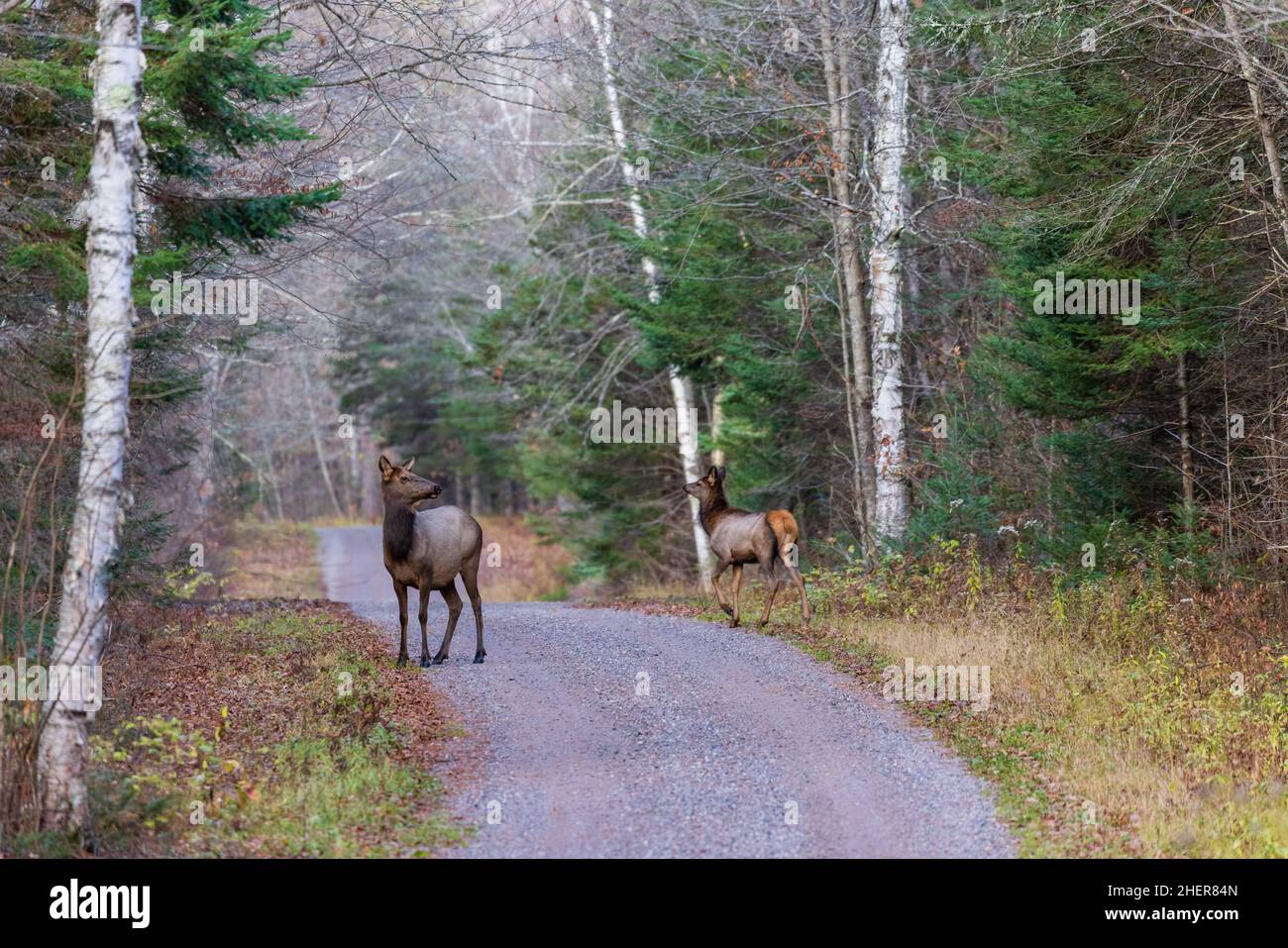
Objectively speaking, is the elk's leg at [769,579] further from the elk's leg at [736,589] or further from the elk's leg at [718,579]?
the elk's leg at [718,579]

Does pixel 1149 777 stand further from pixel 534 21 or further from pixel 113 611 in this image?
pixel 113 611

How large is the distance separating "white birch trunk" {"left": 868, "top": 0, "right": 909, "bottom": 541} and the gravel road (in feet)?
13.0

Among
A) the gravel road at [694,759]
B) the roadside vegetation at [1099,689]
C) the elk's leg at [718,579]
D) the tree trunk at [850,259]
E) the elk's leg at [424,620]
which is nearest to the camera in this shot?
the gravel road at [694,759]

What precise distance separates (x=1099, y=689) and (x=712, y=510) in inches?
261

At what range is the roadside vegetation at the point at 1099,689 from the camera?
8.95m

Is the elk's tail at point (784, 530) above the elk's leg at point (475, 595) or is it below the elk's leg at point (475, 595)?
above

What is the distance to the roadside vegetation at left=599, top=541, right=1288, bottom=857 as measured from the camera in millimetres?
8945

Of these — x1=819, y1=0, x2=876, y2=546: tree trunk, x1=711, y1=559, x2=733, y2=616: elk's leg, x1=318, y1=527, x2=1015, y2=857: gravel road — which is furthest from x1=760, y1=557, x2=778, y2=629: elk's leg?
x1=819, y1=0, x2=876, y2=546: tree trunk

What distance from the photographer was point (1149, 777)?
31.6ft

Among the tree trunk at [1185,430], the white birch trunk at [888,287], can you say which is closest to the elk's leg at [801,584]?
the white birch trunk at [888,287]

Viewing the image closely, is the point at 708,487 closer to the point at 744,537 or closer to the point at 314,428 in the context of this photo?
the point at 744,537

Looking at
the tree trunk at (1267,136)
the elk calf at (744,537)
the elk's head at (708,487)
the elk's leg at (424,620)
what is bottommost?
the elk's leg at (424,620)

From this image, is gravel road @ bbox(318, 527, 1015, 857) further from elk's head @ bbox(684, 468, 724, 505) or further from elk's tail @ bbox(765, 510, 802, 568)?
elk's head @ bbox(684, 468, 724, 505)
